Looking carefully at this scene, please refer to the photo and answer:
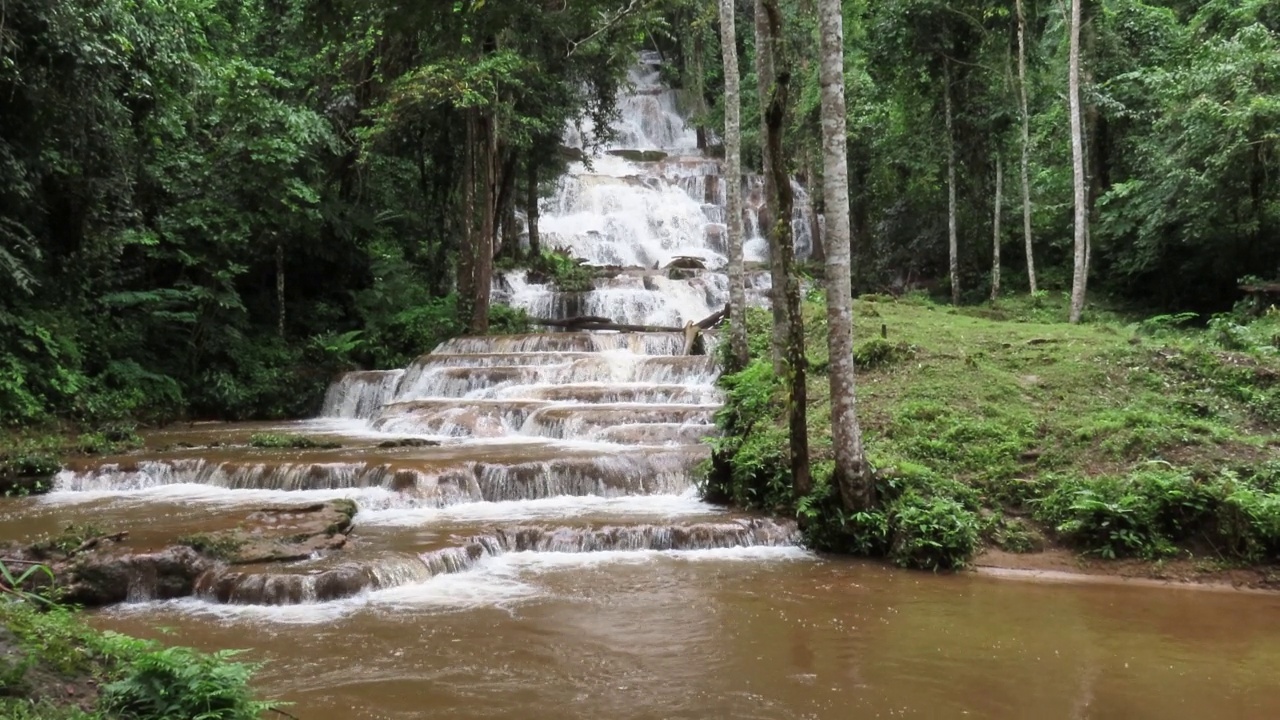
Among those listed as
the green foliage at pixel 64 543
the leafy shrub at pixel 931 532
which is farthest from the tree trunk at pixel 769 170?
the green foliage at pixel 64 543

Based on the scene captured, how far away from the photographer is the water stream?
14.9ft

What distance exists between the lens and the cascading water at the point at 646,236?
2184 cm

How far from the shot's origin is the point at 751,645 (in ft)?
17.4

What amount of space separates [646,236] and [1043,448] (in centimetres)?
2103

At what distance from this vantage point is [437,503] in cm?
945

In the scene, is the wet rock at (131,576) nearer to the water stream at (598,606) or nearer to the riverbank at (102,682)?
the water stream at (598,606)

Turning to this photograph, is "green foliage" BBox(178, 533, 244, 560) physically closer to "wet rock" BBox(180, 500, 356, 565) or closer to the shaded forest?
"wet rock" BBox(180, 500, 356, 565)

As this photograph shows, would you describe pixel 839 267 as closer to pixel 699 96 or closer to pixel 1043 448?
pixel 1043 448

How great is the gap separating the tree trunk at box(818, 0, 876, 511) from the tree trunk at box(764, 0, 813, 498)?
13.0 inches

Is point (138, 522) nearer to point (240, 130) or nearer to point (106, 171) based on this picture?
point (106, 171)

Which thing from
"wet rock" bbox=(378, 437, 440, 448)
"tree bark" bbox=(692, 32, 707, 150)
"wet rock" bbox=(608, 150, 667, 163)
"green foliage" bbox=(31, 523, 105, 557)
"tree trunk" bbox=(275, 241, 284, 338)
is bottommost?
"wet rock" bbox=(378, 437, 440, 448)

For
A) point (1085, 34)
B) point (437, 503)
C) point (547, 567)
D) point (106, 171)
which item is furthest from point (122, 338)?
point (1085, 34)

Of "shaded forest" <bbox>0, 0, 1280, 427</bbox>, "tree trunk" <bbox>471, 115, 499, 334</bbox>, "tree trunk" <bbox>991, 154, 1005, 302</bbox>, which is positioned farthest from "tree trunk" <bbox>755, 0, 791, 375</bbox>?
"tree trunk" <bbox>991, 154, 1005, 302</bbox>

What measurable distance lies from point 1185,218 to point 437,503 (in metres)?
16.0
